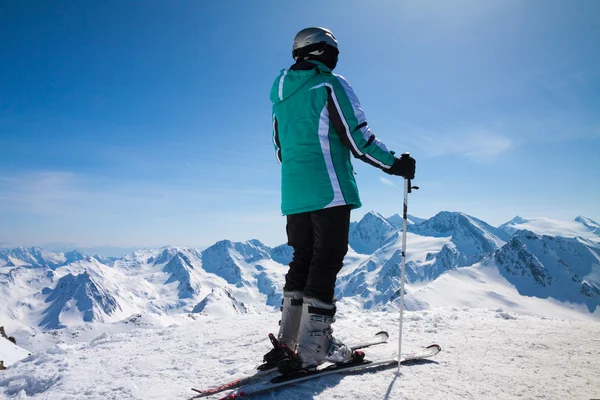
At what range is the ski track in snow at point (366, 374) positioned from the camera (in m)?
3.57

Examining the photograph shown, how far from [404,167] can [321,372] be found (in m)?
2.46

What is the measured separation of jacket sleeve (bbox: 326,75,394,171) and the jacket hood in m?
0.24

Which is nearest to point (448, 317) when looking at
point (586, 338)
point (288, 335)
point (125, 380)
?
point (586, 338)

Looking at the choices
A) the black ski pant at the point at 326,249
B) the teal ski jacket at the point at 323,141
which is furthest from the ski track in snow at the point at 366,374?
the teal ski jacket at the point at 323,141

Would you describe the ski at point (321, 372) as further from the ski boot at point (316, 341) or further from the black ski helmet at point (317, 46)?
the black ski helmet at point (317, 46)

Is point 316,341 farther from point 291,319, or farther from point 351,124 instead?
point 351,124

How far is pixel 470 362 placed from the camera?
4.46 meters

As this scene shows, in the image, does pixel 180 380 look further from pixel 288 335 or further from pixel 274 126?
pixel 274 126

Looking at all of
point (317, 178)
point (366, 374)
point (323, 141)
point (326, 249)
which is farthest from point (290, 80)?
point (366, 374)

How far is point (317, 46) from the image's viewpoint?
4391 millimetres

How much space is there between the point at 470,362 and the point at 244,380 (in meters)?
2.81

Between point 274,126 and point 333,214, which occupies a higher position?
point 274,126

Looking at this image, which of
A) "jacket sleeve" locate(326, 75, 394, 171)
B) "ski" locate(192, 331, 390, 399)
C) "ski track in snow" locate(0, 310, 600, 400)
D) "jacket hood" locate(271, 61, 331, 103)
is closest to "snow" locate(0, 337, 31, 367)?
"ski track in snow" locate(0, 310, 600, 400)

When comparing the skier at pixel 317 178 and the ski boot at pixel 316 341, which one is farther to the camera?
the skier at pixel 317 178
